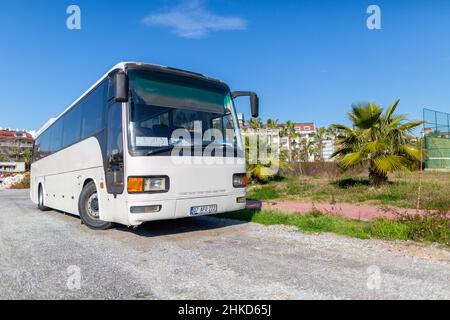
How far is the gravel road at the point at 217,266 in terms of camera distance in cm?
356

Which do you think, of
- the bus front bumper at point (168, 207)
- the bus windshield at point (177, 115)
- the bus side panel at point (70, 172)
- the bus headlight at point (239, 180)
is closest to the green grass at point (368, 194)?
the bus headlight at point (239, 180)

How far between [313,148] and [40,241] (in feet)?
198

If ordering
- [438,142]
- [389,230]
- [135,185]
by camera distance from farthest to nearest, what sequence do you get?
[438,142]
[389,230]
[135,185]

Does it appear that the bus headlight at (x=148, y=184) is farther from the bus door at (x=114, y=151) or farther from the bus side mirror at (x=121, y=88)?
the bus side mirror at (x=121, y=88)

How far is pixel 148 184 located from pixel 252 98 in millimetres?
3319

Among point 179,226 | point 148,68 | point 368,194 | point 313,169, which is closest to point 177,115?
point 148,68

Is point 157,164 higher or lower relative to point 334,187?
higher

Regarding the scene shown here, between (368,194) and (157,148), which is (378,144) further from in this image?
(157,148)

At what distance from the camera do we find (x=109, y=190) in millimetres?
6434

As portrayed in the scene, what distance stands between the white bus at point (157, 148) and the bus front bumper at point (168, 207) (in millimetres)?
17

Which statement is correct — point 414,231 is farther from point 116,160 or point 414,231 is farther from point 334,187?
point 334,187

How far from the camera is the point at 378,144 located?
12.0 metres

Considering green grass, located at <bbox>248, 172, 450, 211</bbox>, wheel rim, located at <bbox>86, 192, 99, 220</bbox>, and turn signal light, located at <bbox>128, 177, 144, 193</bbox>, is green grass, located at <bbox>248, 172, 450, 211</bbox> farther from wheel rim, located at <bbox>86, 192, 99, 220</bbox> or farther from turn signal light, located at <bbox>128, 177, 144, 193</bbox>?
wheel rim, located at <bbox>86, 192, 99, 220</bbox>
